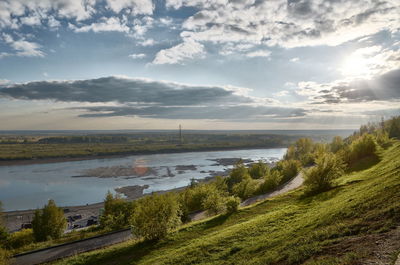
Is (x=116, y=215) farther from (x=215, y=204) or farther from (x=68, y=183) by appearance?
(x=68, y=183)

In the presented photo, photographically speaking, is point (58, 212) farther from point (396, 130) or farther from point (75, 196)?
point (396, 130)

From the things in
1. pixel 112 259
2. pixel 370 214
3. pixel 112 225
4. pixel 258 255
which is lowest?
pixel 112 225

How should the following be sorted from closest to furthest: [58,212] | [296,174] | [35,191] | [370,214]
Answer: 1. [370,214]
2. [58,212]
3. [296,174]
4. [35,191]

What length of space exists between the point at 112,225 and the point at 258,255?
27.2 m

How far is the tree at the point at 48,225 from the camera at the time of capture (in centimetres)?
4022

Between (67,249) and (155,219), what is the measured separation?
11.5 meters

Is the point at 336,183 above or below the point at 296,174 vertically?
above

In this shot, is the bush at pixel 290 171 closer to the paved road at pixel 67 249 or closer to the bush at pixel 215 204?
the bush at pixel 215 204

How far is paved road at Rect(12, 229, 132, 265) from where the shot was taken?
24809 millimetres

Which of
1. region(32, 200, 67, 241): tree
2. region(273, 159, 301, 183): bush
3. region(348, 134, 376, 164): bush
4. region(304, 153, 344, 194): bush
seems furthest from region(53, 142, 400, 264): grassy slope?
region(273, 159, 301, 183): bush

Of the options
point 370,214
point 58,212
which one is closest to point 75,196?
point 58,212

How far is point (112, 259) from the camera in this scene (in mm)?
21672

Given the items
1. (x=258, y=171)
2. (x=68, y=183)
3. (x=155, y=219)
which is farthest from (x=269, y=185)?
(x=68, y=183)

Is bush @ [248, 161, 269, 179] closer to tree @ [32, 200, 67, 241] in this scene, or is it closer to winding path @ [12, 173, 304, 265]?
winding path @ [12, 173, 304, 265]
